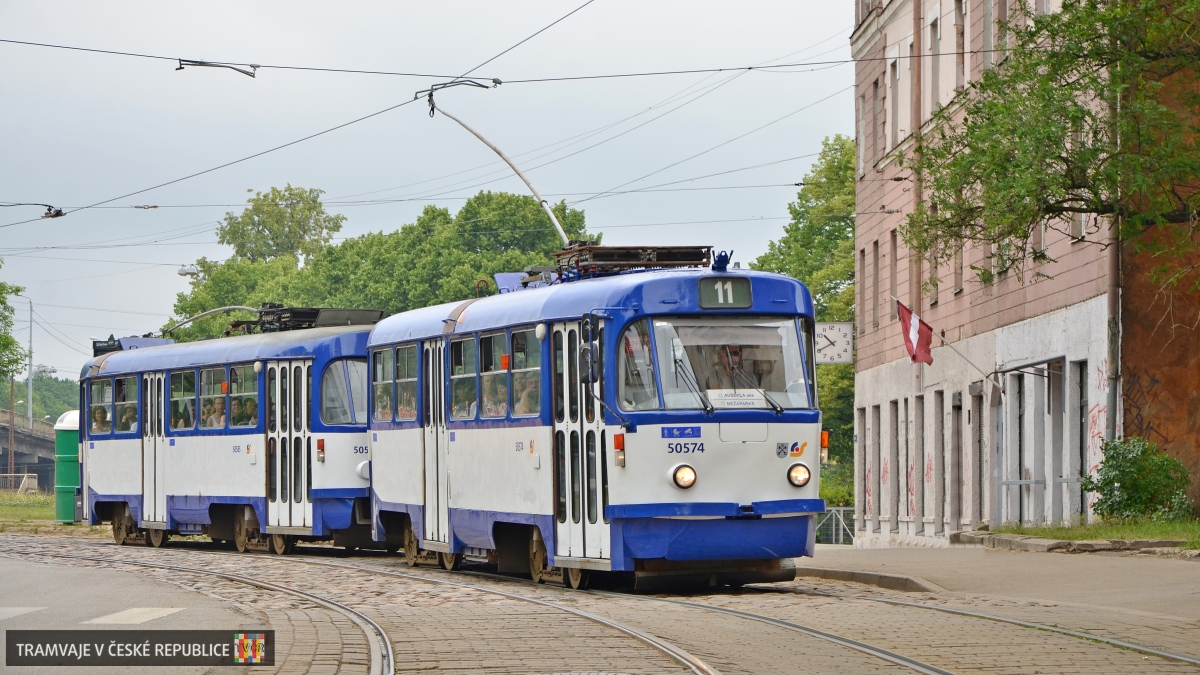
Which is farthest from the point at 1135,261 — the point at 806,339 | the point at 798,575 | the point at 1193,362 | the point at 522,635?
the point at 522,635

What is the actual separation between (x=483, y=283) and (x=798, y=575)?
5587 millimetres

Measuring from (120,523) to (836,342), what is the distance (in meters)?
14.8

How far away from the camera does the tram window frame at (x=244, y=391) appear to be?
2847cm

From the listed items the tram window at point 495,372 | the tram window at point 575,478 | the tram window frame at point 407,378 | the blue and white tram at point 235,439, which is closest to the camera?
the tram window at point 575,478

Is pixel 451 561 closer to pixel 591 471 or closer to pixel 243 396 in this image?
pixel 591 471

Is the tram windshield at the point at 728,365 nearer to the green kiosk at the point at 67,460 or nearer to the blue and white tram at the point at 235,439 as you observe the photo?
the blue and white tram at the point at 235,439

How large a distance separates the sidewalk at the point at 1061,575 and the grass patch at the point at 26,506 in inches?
1307

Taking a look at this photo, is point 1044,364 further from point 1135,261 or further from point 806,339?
point 806,339

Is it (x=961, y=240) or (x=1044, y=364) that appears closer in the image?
(x=961, y=240)

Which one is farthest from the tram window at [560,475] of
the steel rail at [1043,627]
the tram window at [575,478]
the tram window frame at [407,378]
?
the tram window frame at [407,378]

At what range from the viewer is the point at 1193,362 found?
27859 millimetres

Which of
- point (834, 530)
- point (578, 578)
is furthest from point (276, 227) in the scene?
point (578, 578)

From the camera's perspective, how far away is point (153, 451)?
31.6 meters

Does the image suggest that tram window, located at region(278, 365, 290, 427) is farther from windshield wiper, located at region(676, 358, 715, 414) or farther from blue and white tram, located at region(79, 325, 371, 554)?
windshield wiper, located at region(676, 358, 715, 414)
